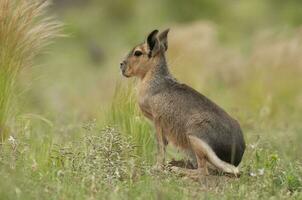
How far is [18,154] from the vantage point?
28.2 feet

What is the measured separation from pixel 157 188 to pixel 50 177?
1024 mm

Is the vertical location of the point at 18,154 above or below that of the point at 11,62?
below

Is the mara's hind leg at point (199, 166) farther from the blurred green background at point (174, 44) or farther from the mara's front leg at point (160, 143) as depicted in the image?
the blurred green background at point (174, 44)

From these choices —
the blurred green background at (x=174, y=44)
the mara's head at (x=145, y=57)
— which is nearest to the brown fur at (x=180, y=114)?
the mara's head at (x=145, y=57)

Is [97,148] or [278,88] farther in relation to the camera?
[278,88]

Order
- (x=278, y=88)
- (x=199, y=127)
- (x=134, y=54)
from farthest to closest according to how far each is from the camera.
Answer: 1. (x=278, y=88)
2. (x=134, y=54)
3. (x=199, y=127)

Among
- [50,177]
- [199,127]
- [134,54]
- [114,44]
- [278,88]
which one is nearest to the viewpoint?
[50,177]

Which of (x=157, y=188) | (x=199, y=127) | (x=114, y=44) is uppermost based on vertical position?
(x=114, y=44)

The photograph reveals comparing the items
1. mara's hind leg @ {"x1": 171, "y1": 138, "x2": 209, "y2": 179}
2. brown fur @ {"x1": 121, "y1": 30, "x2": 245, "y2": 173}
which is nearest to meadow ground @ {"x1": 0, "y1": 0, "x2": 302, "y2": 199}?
mara's hind leg @ {"x1": 171, "y1": 138, "x2": 209, "y2": 179}

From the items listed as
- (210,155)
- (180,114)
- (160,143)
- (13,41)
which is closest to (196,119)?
(180,114)

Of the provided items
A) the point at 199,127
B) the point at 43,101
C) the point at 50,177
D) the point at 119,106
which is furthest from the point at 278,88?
the point at 50,177

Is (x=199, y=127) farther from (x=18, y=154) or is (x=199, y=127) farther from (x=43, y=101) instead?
(x=43, y=101)

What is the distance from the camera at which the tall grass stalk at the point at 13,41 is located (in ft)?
32.1

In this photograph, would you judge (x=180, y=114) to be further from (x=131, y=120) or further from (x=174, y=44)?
(x=174, y=44)
